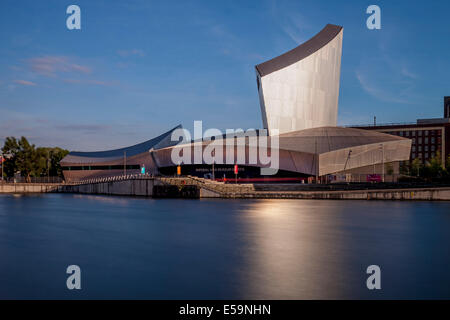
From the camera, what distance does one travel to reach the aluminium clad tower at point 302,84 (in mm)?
69250

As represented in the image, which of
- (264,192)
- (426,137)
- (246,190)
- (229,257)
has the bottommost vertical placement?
(229,257)

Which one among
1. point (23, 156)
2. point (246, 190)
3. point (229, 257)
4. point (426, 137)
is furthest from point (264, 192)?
point (426, 137)

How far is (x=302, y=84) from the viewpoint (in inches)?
2800

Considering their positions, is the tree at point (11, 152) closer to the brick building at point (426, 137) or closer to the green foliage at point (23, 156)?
the green foliage at point (23, 156)

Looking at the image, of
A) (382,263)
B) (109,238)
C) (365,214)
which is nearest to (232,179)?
(365,214)

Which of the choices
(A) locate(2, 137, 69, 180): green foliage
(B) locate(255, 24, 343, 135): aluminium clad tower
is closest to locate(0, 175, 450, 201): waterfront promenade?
(B) locate(255, 24, 343, 135): aluminium clad tower

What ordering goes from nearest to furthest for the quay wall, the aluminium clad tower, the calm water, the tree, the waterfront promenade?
the calm water
the quay wall
the waterfront promenade
the aluminium clad tower
the tree

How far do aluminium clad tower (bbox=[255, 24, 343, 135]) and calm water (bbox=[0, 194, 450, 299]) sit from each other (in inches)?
1612

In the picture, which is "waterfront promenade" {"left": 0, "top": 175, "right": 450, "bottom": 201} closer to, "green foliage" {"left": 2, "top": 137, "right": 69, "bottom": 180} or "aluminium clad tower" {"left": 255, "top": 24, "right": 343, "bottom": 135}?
"aluminium clad tower" {"left": 255, "top": 24, "right": 343, "bottom": 135}

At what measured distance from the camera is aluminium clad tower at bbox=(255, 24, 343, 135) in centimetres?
6925

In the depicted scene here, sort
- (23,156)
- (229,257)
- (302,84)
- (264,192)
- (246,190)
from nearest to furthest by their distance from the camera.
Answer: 1. (229,257)
2. (264,192)
3. (246,190)
4. (302,84)
5. (23,156)

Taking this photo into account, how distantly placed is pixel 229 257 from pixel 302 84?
190 ft

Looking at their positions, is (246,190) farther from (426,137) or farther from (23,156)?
(426,137)

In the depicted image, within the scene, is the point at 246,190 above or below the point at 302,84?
below
